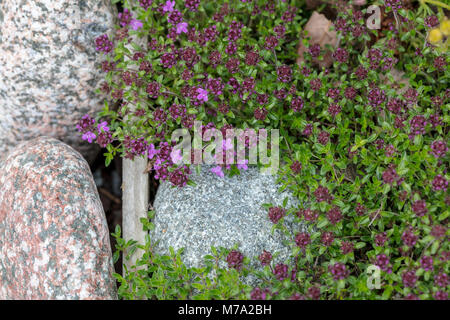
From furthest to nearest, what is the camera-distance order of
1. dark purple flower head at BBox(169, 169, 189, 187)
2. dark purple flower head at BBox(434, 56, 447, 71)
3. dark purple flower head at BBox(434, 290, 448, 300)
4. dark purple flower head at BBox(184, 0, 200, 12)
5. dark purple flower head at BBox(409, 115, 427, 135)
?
dark purple flower head at BBox(184, 0, 200, 12) < dark purple flower head at BBox(434, 56, 447, 71) < dark purple flower head at BBox(169, 169, 189, 187) < dark purple flower head at BBox(409, 115, 427, 135) < dark purple flower head at BBox(434, 290, 448, 300)

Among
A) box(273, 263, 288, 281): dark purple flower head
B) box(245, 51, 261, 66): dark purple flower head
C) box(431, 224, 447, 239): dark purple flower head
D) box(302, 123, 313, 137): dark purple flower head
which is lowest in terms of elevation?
box(273, 263, 288, 281): dark purple flower head

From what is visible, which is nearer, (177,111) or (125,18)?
(177,111)

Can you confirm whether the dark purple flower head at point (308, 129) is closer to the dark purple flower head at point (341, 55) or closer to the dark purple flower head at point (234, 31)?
the dark purple flower head at point (341, 55)

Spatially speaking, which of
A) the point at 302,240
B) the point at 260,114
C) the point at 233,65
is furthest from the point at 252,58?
the point at 302,240

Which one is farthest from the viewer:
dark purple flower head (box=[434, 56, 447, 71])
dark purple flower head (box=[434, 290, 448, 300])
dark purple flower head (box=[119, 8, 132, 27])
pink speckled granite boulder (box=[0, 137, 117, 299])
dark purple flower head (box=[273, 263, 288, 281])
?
dark purple flower head (box=[119, 8, 132, 27])

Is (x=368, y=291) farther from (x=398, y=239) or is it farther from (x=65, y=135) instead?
(x=65, y=135)

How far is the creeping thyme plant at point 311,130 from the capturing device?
3111 mm

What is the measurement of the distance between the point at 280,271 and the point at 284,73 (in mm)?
1351

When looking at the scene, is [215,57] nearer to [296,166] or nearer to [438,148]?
[296,166]

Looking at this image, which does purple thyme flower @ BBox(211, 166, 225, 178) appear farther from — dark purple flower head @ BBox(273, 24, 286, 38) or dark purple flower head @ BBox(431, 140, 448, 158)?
dark purple flower head @ BBox(431, 140, 448, 158)

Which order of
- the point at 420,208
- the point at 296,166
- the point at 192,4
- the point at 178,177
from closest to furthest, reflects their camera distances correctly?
the point at 420,208 → the point at 296,166 → the point at 178,177 → the point at 192,4

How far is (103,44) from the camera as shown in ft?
12.2

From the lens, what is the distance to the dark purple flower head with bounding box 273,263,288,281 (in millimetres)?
3082

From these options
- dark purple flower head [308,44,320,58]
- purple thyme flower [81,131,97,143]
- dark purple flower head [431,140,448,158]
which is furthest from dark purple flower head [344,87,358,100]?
purple thyme flower [81,131,97,143]
